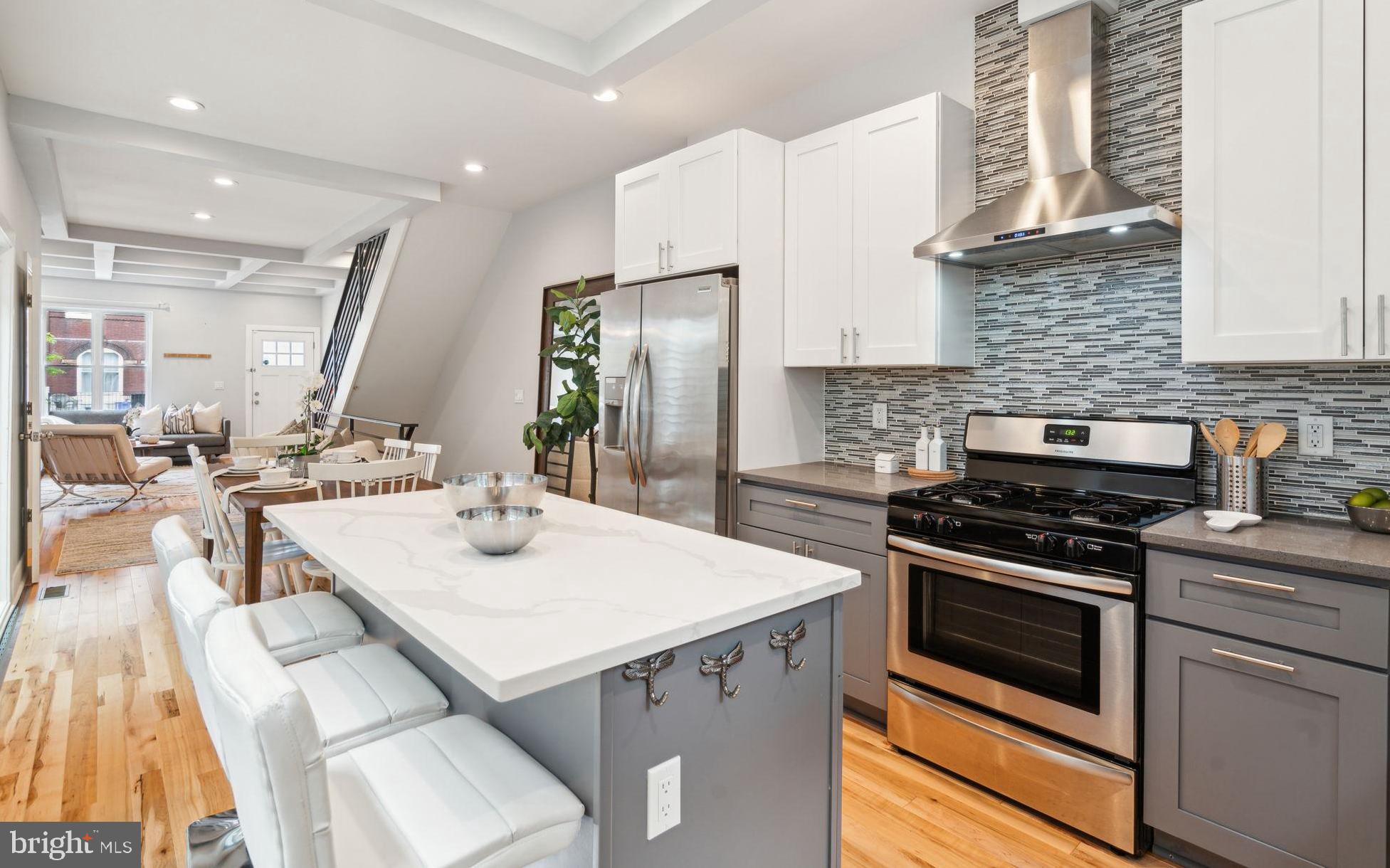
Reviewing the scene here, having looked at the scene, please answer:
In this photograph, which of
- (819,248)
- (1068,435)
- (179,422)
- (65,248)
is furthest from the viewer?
(179,422)

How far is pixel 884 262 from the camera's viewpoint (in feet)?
9.61

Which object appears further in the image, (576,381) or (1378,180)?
(576,381)

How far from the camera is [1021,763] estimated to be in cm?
222

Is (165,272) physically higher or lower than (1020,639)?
higher

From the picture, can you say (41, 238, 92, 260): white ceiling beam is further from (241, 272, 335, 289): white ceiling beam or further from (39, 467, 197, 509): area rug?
(39, 467, 197, 509): area rug

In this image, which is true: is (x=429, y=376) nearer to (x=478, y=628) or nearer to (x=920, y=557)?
(x=920, y=557)

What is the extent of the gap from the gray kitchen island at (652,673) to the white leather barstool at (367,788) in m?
0.09

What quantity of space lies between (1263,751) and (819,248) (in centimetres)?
231

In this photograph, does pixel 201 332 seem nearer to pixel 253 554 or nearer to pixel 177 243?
pixel 177 243

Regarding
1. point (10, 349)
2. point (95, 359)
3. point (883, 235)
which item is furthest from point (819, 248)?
point (95, 359)

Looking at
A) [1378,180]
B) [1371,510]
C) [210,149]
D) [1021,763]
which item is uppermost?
[210,149]

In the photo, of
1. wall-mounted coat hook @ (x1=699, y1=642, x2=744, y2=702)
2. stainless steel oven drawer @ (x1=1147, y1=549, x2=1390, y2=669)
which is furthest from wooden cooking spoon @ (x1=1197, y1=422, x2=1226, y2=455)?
wall-mounted coat hook @ (x1=699, y1=642, x2=744, y2=702)

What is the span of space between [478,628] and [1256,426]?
7.74 ft

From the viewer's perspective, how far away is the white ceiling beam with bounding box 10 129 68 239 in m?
4.29
